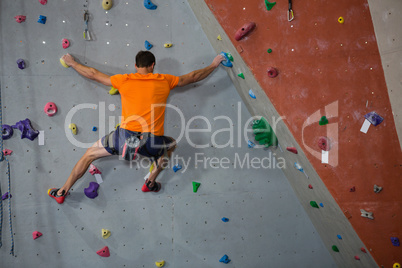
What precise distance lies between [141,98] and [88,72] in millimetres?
442

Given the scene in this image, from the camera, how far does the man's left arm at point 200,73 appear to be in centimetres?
253

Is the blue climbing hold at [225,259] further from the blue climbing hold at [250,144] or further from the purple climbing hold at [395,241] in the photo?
the purple climbing hold at [395,241]

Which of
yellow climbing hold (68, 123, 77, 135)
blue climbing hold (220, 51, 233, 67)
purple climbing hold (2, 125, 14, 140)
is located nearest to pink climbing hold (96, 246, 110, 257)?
yellow climbing hold (68, 123, 77, 135)

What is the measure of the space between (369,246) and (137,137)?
1.57m

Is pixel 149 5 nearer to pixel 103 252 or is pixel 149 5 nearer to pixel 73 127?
pixel 73 127

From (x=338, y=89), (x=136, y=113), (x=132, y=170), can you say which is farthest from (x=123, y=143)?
(x=338, y=89)

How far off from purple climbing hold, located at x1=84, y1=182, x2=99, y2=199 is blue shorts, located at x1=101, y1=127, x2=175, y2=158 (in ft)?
1.22

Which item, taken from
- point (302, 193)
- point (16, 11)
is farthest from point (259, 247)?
point (16, 11)

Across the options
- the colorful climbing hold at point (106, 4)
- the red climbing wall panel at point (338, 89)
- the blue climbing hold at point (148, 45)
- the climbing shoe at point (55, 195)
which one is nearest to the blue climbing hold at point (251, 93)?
the red climbing wall panel at point (338, 89)

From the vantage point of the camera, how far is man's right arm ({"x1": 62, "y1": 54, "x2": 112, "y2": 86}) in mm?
2421

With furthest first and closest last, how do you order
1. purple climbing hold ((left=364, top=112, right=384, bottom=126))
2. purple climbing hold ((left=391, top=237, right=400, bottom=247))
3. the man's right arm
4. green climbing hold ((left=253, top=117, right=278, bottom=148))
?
green climbing hold ((left=253, top=117, right=278, bottom=148))
the man's right arm
purple climbing hold ((left=391, top=237, right=400, bottom=247))
purple climbing hold ((left=364, top=112, right=384, bottom=126))

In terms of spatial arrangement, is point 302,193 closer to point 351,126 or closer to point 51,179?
point 351,126

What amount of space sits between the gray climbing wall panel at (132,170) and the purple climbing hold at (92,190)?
5 centimetres

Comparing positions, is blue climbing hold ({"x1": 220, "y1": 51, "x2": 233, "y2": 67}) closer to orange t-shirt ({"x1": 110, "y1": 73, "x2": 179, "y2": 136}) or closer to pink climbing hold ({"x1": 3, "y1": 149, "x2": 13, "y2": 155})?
orange t-shirt ({"x1": 110, "y1": 73, "x2": 179, "y2": 136})
